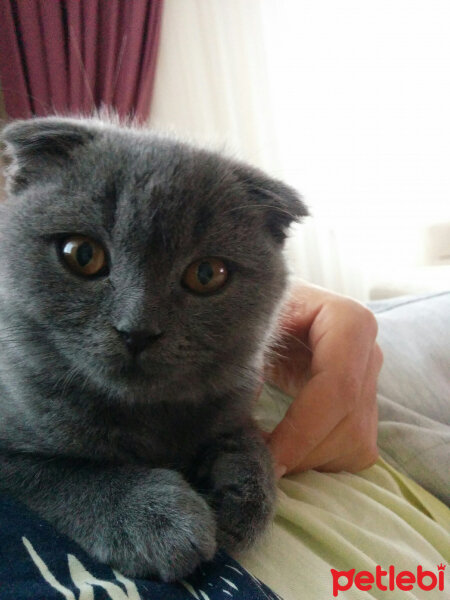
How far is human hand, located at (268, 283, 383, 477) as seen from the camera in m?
0.80

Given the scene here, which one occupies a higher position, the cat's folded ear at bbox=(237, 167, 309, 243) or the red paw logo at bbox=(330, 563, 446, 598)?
the cat's folded ear at bbox=(237, 167, 309, 243)

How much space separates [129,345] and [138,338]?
1cm

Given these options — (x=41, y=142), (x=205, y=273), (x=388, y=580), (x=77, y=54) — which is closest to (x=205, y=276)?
(x=205, y=273)

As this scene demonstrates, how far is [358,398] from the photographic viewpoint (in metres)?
0.88

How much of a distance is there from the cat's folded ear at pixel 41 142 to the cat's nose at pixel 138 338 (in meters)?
0.27

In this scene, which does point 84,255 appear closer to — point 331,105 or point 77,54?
point 77,54

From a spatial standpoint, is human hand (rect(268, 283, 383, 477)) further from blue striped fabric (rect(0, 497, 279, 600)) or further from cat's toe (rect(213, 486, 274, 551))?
blue striped fabric (rect(0, 497, 279, 600))

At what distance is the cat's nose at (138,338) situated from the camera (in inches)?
21.3

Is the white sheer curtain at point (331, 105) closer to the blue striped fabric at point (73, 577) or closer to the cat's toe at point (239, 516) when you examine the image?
the cat's toe at point (239, 516)

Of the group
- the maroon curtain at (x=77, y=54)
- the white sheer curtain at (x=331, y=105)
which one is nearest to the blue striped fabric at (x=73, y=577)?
the maroon curtain at (x=77, y=54)

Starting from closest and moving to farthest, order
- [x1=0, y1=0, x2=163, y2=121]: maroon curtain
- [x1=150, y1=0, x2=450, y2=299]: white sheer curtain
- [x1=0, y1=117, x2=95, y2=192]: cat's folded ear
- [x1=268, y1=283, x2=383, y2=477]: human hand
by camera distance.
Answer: [x1=0, y1=117, x2=95, y2=192]: cat's folded ear, [x1=268, y1=283, x2=383, y2=477]: human hand, [x1=0, y1=0, x2=163, y2=121]: maroon curtain, [x1=150, y1=0, x2=450, y2=299]: white sheer curtain

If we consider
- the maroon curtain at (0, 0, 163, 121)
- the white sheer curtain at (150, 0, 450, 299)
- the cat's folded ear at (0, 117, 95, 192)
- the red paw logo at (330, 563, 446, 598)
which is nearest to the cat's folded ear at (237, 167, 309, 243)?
the cat's folded ear at (0, 117, 95, 192)

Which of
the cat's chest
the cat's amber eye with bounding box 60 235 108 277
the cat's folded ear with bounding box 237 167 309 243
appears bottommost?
the cat's chest

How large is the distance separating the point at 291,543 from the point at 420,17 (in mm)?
2359
